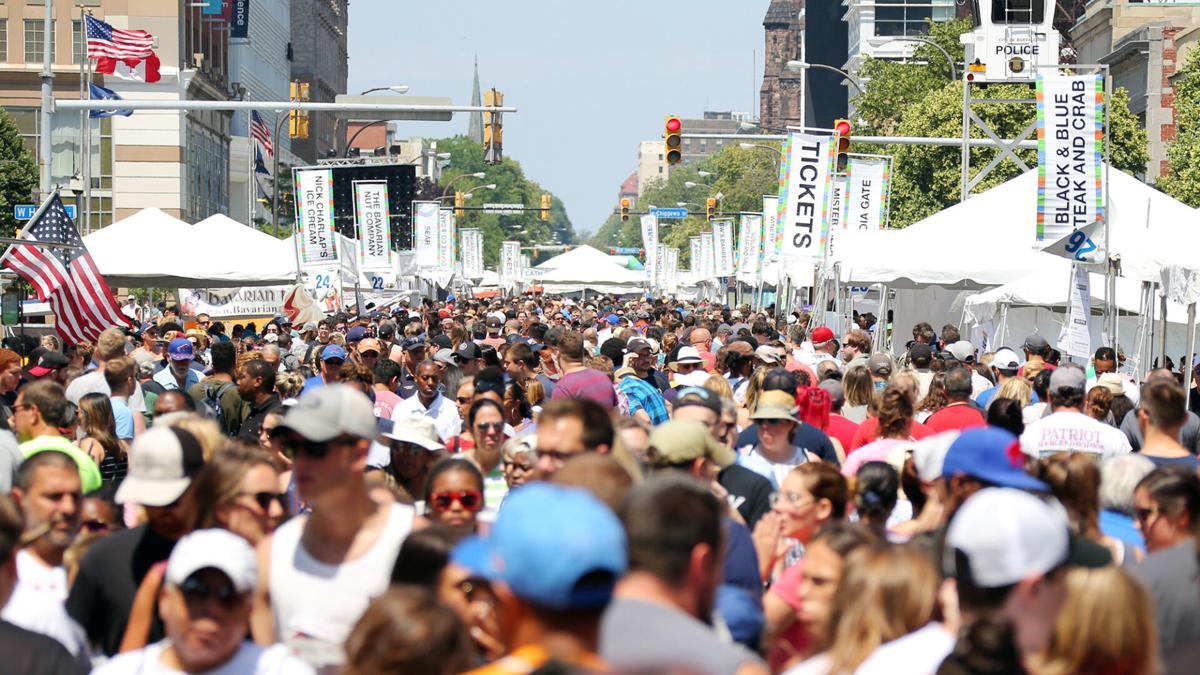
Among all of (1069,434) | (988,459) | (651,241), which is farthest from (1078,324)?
(651,241)

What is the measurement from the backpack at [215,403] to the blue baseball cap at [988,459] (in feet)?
23.4

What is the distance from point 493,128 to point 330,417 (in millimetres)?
25612

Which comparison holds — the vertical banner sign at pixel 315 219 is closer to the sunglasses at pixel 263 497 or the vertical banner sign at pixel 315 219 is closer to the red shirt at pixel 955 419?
the red shirt at pixel 955 419


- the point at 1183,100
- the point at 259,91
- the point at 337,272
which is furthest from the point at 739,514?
the point at 259,91

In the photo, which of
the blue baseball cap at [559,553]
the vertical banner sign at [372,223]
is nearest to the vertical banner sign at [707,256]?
the vertical banner sign at [372,223]

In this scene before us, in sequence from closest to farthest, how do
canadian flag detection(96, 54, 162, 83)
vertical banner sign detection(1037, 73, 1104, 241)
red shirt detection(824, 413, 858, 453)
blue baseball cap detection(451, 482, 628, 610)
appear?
1. blue baseball cap detection(451, 482, 628, 610)
2. red shirt detection(824, 413, 858, 453)
3. vertical banner sign detection(1037, 73, 1104, 241)
4. canadian flag detection(96, 54, 162, 83)

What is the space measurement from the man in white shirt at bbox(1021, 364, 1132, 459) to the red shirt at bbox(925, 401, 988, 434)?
61 cm

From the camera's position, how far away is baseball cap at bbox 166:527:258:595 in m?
4.56

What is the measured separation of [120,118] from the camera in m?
69.0

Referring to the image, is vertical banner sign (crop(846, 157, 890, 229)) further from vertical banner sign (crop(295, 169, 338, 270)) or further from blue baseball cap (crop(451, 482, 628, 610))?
blue baseball cap (crop(451, 482, 628, 610))

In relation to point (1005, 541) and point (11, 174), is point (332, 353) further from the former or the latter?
point (11, 174)

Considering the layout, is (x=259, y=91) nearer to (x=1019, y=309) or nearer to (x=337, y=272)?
(x=337, y=272)

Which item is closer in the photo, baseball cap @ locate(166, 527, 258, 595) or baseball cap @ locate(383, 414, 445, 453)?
baseball cap @ locate(166, 527, 258, 595)

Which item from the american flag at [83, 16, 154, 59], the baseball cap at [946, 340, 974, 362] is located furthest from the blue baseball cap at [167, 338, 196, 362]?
the american flag at [83, 16, 154, 59]
